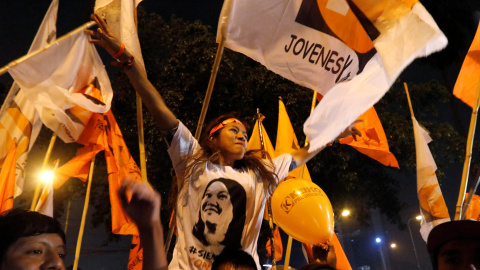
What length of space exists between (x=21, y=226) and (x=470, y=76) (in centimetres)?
428

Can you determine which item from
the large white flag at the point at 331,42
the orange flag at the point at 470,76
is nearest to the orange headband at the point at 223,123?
the large white flag at the point at 331,42

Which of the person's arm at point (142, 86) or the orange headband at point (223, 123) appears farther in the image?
the orange headband at point (223, 123)

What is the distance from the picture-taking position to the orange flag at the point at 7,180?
450 cm

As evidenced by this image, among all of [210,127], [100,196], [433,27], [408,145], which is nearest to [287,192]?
[210,127]

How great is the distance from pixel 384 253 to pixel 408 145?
2473 centimetres

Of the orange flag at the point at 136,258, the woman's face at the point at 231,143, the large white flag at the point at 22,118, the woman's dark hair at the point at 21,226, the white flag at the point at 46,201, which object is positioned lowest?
the woman's dark hair at the point at 21,226

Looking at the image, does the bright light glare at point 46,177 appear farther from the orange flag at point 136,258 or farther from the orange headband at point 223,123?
the orange headband at point 223,123

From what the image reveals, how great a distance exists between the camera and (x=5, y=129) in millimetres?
4574

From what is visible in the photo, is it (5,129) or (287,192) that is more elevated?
(5,129)

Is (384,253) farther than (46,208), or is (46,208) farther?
(384,253)

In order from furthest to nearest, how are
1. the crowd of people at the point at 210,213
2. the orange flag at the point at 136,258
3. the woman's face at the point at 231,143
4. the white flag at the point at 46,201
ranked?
the orange flag at the point at 136,258
the white flag at the point at 46,201
the woman's face at the point at 231,143
the crowd of people at the point at 210,213

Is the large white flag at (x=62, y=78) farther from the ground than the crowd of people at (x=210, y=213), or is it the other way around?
the large white flag at (x=62, y=78)

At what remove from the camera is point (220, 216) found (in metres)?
2.72

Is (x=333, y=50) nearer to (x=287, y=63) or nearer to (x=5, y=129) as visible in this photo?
(x=287, y=63)
